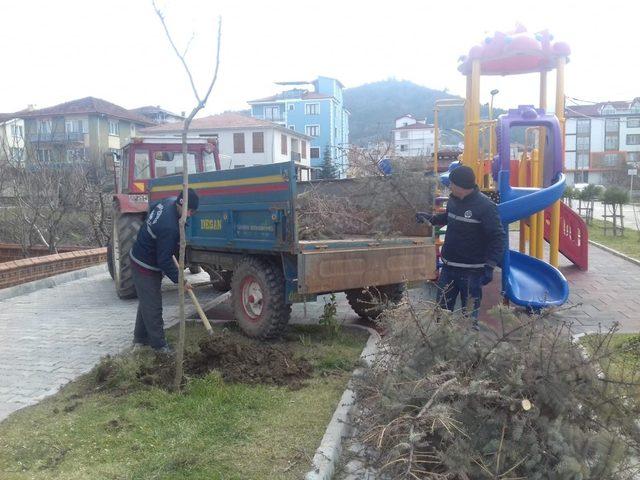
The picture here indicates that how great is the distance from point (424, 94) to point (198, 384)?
385ft

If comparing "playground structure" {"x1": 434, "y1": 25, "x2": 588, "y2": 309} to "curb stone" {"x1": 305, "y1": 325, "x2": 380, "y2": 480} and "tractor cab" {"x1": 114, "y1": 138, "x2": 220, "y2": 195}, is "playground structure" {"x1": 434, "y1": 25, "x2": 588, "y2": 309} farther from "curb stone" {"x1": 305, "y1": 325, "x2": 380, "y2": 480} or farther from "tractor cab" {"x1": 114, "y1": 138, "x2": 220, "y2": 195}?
"tractor cab" {"x1": 114, "y1": 138, "x2": 220, "y2": 195}

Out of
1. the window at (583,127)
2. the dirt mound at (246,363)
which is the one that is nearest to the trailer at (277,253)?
the dirt mound at (246,363)

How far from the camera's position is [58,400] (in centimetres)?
462

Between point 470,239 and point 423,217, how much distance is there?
896 millimetres

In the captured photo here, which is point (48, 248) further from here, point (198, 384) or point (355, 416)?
point (355, 416)

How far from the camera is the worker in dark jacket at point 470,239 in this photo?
528cm

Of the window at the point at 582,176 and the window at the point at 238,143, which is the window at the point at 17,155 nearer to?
the window at the point at 238,143

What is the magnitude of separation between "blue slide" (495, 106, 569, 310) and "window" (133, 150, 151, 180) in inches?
207

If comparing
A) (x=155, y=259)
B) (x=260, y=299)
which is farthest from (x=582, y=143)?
(x=155, y=259)

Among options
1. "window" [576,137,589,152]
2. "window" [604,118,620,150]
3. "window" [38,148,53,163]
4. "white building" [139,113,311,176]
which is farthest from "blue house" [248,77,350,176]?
"window" [38,148,53,163]

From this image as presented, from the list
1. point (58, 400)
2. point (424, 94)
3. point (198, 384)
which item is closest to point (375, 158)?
point (198, 384)

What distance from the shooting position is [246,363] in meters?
5.11

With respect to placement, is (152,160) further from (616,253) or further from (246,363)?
(616,253)

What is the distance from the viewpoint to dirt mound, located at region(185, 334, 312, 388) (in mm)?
4879
